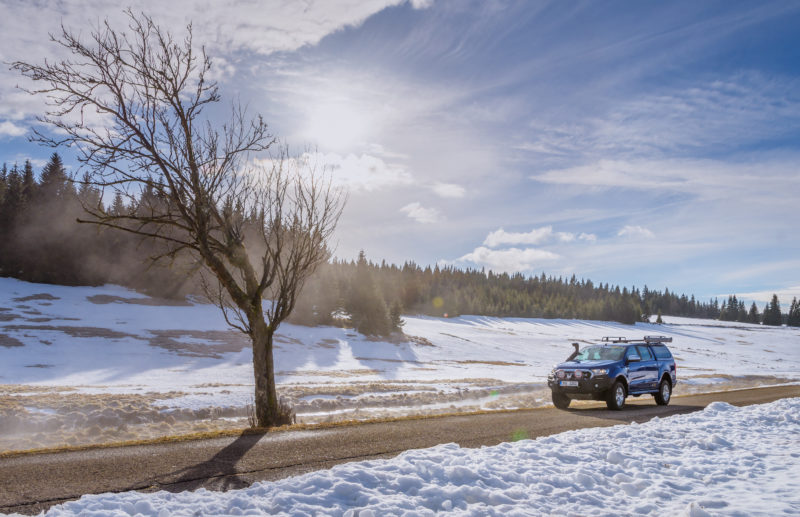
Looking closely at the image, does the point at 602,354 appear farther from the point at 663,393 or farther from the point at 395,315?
the point at 395,315

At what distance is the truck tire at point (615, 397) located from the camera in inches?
568

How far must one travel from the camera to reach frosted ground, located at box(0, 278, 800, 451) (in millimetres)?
16453

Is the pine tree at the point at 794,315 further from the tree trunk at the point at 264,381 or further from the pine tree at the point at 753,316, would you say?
the tree trunk at the point at 264,381

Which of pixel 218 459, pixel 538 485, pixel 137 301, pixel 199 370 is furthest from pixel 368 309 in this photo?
pixel 538 485

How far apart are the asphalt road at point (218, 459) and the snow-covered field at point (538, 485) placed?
764mm

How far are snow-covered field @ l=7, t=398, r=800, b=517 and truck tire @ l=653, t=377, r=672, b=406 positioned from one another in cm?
775

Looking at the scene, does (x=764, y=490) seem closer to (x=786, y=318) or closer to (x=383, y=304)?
(x=383, y=304)

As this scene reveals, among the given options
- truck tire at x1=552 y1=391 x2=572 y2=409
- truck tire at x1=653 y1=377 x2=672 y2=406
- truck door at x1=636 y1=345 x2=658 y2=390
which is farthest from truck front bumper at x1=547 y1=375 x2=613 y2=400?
truck tire at x1=653 y1=377 x2=672 y2=406

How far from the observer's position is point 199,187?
1092cm

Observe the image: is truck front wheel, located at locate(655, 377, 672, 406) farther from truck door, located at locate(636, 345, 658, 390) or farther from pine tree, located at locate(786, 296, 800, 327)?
pine tree, located at locate(786, 296, 800, 327)

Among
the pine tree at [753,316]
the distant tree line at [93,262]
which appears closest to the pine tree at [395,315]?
the distant tree line at [93,262]

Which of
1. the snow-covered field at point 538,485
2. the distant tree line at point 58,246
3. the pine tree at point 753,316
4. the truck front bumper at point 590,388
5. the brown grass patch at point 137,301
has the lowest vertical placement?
the pine tree at point 753,316

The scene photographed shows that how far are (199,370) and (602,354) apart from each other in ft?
81.3

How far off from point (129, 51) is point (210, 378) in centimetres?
2165
